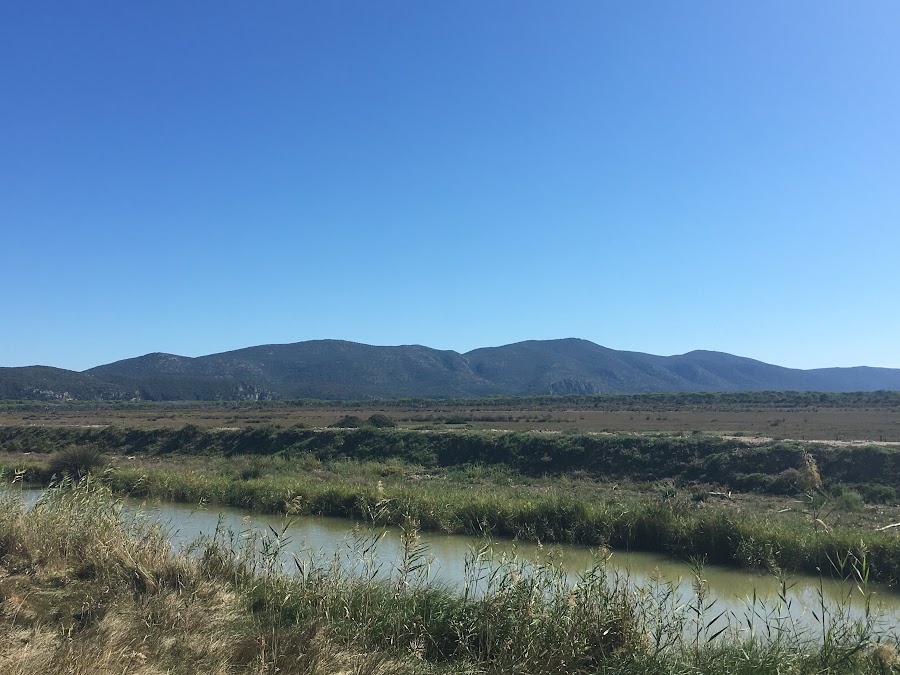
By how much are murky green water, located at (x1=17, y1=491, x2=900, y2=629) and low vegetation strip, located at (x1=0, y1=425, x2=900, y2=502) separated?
437 cm

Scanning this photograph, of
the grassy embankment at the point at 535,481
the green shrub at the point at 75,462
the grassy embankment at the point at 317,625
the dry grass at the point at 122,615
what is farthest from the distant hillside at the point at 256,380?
the grassy embankment at the point at 317,625

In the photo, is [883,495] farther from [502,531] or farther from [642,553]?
[502,531]

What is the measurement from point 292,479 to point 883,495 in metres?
20.8

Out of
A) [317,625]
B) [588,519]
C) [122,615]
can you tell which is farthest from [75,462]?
[317,625]

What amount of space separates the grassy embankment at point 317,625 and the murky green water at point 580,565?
1.07 m

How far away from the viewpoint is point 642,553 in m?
14.7

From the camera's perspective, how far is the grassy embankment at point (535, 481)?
13.5 meters

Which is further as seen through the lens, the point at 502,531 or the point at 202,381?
the point at 202,381

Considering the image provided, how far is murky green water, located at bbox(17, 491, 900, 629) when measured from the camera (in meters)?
9.35

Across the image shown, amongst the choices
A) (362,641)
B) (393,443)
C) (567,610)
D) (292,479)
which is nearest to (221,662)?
(362,641)

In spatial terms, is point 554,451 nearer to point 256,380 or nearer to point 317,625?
point 317,625

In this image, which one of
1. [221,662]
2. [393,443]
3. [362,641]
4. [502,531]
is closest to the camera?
[221,662]

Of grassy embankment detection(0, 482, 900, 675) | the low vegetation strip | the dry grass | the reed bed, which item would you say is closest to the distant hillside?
the low vegetation strip

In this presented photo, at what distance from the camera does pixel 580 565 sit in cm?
1233
